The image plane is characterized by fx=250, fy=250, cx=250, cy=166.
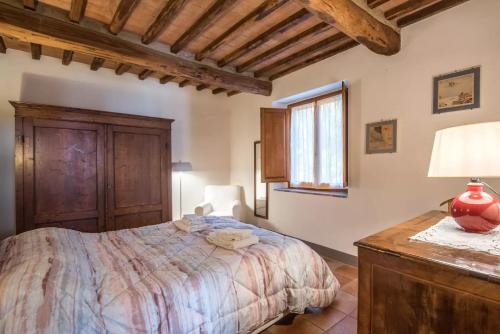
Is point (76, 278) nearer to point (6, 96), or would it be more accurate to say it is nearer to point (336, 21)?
point (336, 21)

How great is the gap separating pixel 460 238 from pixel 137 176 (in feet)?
10.9

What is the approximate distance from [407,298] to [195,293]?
1.01m

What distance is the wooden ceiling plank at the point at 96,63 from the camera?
10.7ft

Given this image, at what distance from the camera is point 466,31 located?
7.12 feet

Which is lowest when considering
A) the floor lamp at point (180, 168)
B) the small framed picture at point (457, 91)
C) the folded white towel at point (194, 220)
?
the folded white towel at point (194, 220)

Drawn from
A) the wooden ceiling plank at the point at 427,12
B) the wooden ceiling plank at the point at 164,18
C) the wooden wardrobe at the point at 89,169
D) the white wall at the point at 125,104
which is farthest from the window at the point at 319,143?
the wooden ceiling plank at the point at 164,18

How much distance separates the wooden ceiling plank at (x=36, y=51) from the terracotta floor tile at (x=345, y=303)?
4136 millimetres

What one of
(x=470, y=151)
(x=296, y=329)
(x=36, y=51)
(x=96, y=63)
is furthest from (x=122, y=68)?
(x=470, y=151)

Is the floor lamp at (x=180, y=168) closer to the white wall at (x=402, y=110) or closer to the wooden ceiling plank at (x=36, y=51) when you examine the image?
the white wall at (x=402, y=110)

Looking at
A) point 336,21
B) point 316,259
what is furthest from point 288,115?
point 316,259

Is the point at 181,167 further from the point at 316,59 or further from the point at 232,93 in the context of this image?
the point at 316,59

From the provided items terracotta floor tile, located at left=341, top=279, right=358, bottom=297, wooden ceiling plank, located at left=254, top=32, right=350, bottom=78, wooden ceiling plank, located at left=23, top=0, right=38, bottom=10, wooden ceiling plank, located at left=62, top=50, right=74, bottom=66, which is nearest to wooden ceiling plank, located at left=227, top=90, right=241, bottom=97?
wooden ceiling plank, located at left=254, top=32, right=350, bottom=78

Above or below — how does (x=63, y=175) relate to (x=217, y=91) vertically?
below

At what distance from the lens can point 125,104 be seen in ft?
12.5
